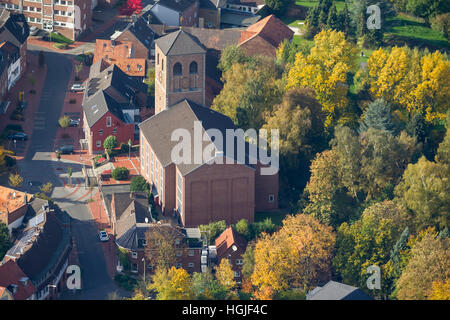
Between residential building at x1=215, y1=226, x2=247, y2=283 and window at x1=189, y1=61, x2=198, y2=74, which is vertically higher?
window at x1=189, y1=61, x2=198, y2=74

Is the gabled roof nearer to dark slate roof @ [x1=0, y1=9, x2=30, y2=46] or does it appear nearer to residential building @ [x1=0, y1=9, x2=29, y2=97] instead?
dark slate roof @ [x1=0, y1=9, x2=30, y2=46]

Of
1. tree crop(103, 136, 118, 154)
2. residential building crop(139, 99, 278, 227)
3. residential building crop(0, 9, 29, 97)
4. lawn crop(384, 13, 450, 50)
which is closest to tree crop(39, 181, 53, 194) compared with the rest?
tree crop(103, 136, 118, 154)

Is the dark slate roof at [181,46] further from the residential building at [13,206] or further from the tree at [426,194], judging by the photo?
the tree at [426,194]

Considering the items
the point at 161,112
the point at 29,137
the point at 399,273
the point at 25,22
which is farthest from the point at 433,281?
the point at 25,22

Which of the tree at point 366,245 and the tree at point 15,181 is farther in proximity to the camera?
the tree at point 15,181

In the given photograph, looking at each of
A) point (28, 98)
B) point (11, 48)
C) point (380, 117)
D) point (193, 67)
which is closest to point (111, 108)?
point (193, 67)

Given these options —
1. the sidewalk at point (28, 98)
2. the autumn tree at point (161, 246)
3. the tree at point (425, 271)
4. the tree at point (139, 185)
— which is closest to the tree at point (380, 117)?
the tree at point (425, 271)

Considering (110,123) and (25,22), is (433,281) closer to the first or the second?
(110,123)
